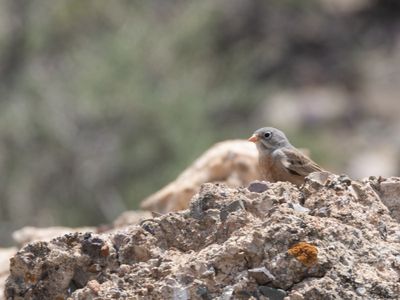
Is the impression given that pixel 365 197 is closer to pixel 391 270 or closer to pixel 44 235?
pixel 391 270

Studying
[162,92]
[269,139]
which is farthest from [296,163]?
[162,92]

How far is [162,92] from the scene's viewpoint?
24297 millimetres

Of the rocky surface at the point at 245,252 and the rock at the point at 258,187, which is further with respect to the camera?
the rock at the point at 258,187

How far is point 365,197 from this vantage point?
18.2 ft

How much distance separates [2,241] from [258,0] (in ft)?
49.3

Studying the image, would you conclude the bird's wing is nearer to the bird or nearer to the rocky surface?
the bird

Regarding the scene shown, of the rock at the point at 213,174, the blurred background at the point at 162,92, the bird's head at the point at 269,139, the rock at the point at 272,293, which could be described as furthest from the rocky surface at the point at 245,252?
the blurred background at the point at 162,92

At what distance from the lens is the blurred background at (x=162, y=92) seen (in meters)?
23.5

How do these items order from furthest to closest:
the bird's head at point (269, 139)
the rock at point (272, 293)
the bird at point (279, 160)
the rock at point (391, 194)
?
the bird's head at point (269, 139)
the bird at point (279, 160)
the rock at point (391, 194)
the rock at point (272, 293)

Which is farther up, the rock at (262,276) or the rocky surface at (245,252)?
the rocky surface at (245,252)

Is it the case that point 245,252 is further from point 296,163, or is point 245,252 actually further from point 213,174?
point 213,174

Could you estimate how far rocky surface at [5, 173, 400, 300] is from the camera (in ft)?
16.2

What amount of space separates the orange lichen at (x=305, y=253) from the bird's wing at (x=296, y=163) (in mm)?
3523

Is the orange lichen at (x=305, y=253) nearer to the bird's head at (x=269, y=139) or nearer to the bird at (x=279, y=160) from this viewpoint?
the bird at (x=279, y=160)
